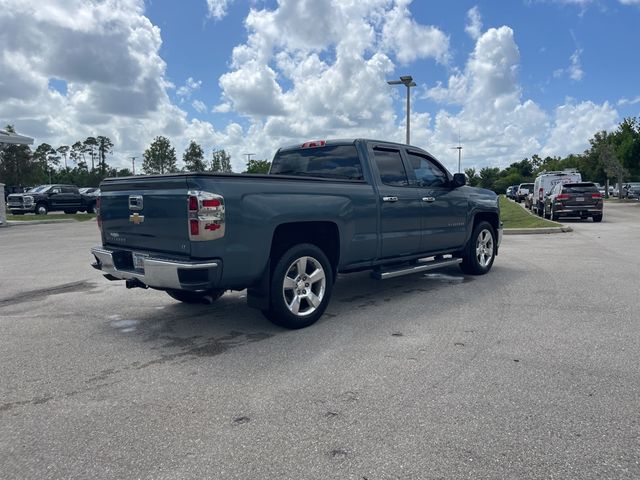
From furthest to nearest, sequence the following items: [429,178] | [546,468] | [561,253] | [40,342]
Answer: [561,253] → [429,178] → [40,342] → [546,468]

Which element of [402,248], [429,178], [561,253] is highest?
[429,178]

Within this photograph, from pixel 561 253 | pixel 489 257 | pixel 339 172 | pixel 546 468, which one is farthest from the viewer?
pixel 561 253

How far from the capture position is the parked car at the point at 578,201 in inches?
839

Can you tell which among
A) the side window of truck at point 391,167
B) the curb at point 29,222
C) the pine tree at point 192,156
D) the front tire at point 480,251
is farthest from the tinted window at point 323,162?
the pine tree at point 192,156

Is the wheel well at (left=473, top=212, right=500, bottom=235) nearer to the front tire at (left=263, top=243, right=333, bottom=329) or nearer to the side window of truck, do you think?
the side window of truck

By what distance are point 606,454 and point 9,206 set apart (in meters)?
34.5

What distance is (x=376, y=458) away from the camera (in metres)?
2.80

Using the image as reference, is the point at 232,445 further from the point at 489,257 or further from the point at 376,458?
the point at 489,257

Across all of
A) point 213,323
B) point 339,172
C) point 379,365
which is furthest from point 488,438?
point 339,172

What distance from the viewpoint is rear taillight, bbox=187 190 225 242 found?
4422mm

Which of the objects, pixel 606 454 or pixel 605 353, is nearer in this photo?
pixel 606 454

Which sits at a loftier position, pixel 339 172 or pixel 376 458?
pixel 339 172

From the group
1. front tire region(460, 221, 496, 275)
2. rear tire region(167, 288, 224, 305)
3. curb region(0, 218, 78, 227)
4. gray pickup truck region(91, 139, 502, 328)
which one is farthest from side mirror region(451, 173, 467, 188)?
curb region(0, 218, 78, 227)

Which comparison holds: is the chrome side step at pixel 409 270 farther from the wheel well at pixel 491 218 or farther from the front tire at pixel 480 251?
the wheel well at pixel 491 218
